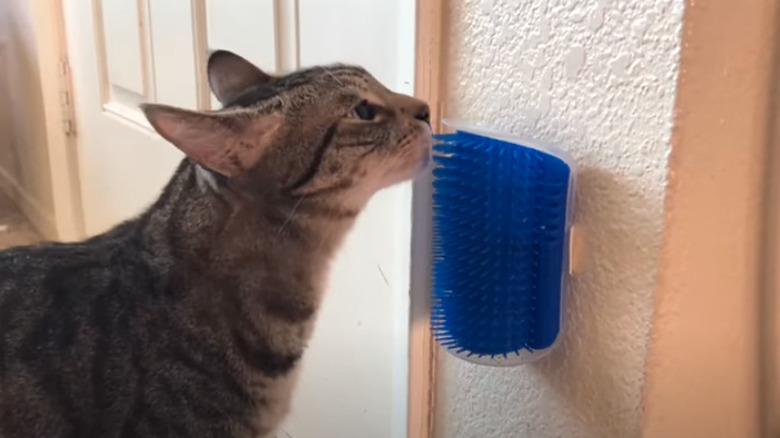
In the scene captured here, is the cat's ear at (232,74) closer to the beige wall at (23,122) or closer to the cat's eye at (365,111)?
the cat's eye at (365,111)

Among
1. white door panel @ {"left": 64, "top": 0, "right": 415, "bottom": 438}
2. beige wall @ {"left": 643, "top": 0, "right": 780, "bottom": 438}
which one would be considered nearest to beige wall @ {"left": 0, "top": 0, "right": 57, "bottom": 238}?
white door panel @ {"left": 64, "top": 0, "right": 415, "bottom": 438}

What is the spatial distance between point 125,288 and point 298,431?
522 mm

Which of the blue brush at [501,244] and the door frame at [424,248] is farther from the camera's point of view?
the door frame at [424,248]

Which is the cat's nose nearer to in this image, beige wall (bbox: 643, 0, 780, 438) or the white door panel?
the white door panel

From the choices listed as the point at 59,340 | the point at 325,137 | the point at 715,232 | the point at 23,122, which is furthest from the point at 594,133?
the point at 23,122

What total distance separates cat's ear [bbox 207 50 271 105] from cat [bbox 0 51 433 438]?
5 cm

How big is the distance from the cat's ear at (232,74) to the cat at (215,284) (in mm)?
52

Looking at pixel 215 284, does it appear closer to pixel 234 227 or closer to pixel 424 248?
pixel 234 227

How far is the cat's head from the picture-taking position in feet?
2.46

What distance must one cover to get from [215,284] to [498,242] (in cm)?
26

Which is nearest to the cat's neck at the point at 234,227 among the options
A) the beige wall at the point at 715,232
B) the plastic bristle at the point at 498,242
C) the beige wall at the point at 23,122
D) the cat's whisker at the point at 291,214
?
the cat's whisker at the point at 291,214

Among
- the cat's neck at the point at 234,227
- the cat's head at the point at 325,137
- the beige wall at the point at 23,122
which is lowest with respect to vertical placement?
the beige wall at the point at 23,122

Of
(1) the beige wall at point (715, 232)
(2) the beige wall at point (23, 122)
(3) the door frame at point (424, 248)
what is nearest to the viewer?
(1) the beige wall at point (715, 232)

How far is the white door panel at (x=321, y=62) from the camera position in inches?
38.0
